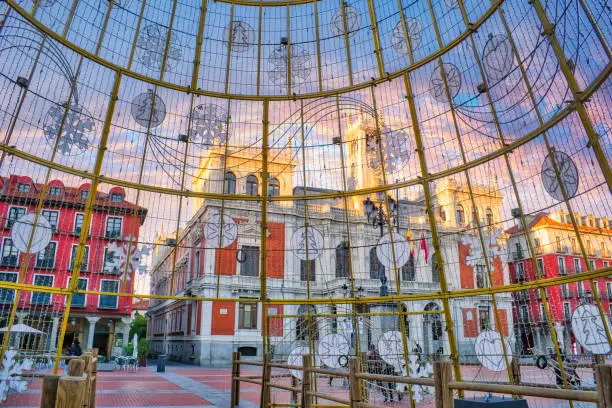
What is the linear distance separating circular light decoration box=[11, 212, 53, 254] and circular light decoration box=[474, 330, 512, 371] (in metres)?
9.24

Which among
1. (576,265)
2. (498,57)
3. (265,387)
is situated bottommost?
(265,387)

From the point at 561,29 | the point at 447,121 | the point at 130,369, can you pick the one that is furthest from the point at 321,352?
the point at 130,369

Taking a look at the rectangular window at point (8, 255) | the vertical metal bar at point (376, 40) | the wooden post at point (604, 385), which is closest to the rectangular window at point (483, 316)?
the vertical metal bar at point (376, 40)

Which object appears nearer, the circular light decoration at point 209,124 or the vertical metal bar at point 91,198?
the vertical metal bar at point 91,198

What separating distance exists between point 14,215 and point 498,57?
1044cm

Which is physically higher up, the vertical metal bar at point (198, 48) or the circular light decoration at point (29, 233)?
the vertical metal bar at point (198, 48)

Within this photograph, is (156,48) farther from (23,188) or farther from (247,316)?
(247,316)

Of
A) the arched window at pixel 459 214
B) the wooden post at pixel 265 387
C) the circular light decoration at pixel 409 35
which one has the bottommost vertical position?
the wooden post at pixel 265 387

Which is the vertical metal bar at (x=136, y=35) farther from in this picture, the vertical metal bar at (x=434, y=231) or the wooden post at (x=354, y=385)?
the wooden post at (x=354, y=385)

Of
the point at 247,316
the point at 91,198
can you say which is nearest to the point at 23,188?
the point at 91,198

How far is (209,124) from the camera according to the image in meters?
11.9

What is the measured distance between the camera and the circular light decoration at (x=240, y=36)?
12.5m

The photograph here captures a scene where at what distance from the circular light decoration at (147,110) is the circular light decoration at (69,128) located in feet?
3.92

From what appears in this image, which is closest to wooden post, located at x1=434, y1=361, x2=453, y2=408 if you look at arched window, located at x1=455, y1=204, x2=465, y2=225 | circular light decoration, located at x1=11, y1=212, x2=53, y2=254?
arched window, located at x1=455, y1=204, x2=465, y2=225
